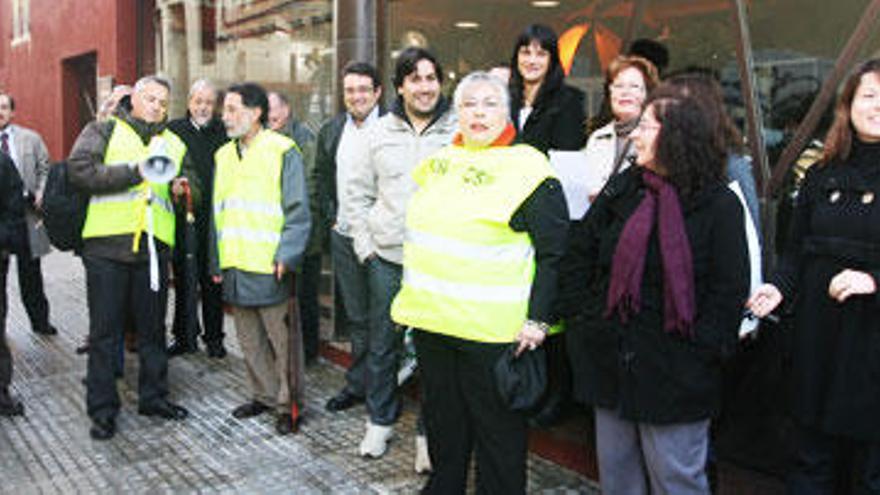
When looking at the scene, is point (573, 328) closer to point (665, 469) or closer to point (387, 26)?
point (665, 469)

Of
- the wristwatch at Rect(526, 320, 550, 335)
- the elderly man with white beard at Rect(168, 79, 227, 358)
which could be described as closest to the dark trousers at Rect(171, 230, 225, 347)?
the elderly man with white beard at Rect(168, 79, 227, 358)

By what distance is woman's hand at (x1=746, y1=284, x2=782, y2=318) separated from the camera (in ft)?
9.64

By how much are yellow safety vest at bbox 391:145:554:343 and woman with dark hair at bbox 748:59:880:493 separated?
Answer: 85 cm

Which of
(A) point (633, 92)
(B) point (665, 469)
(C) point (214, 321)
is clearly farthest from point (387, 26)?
(B) point (665, 469)

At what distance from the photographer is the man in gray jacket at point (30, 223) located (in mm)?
6961

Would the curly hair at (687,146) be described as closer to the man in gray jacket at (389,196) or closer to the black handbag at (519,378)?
the black handbag at (519,378)

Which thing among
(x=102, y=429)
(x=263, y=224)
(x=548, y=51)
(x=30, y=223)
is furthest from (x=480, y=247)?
(x=30, y=223)

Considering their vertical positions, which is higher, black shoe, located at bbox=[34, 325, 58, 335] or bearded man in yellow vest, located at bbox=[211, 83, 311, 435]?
bearded man in yellow vest, located at bbox=[211, 83, 311, 435]

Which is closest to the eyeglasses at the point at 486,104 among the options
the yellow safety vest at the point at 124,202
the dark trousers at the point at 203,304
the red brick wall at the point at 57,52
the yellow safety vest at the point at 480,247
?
the yellow safety vest at the point at 480,247

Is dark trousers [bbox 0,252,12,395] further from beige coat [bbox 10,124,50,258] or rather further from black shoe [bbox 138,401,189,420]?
beige coat [bbox 10,124,50,258]

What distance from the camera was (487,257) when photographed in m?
3.17

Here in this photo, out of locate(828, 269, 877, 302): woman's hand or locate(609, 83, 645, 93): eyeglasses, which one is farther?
locate(609, 83, 645, 93): eyeglasses

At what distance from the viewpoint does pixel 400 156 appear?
4246mm

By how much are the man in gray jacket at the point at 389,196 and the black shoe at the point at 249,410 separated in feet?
3.04
